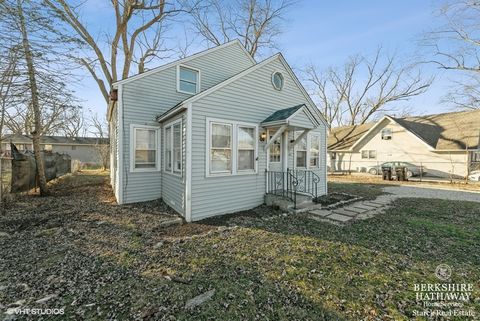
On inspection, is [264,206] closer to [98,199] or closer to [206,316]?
[206,316]

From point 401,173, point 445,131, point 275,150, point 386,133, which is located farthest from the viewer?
point 386,133

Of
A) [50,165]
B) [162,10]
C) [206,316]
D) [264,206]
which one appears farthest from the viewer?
[162,10]

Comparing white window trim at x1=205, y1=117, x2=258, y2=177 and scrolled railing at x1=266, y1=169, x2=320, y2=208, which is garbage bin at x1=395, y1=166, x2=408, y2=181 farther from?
white window trim at x1=205, y1=117, x2=258, y2=177

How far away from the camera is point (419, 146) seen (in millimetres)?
18938

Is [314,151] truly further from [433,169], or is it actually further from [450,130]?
[450,130]

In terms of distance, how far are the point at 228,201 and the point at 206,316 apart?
164 inches

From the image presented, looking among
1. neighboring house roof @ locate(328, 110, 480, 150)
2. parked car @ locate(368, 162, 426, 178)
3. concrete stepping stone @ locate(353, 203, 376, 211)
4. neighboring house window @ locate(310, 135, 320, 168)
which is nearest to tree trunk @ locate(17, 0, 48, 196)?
neighboring house window @ locate(310, 135, 320, 168)

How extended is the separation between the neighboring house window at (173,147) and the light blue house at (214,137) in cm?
3

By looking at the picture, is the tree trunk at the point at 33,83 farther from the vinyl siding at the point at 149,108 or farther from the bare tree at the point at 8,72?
the vinyl siding at the point at 149,108

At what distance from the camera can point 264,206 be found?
7273 millimetres

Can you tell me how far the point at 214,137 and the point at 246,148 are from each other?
1.16m

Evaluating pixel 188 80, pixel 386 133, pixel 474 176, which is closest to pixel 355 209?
pixel 188 80

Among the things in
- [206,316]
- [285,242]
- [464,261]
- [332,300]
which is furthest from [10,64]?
[464,261]

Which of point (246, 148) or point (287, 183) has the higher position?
point (246, 148)
